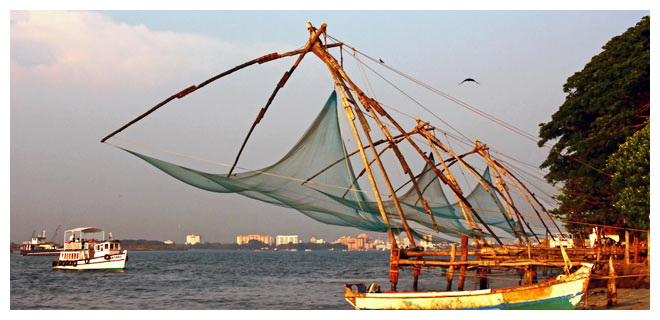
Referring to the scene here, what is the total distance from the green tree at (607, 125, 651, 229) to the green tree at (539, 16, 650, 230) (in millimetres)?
1795

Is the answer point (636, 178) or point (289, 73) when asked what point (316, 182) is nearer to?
point (289, 73)

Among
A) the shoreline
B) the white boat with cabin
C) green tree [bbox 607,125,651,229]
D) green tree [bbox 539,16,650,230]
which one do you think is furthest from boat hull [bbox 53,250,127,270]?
green tree [bbox 607,125,651,229]

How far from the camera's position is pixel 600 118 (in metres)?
24.4

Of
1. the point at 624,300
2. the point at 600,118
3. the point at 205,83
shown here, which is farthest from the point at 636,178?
the point at 205,83

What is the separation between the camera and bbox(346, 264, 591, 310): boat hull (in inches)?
549

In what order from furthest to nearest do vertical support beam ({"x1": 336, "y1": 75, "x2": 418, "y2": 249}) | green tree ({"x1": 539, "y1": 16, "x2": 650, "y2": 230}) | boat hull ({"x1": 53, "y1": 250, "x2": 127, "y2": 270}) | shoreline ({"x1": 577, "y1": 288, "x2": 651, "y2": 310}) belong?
boat hull ({"x1": 53, "y1": 250, "x2": 127, "y2": 270}) → green tree ({"x1": 539, "y1": 16, "x2": 650, "y2": 230}) → shoreline ({"x1": 577, "y1": 288, "x2": 651, "y2": 310}) → vertical support beam ({"x1": 336, "y1": 75, "x2": 418, "y2": 249})

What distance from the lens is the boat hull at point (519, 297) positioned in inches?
549

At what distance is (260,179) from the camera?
1502 cm

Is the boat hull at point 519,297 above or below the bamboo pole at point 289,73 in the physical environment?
below

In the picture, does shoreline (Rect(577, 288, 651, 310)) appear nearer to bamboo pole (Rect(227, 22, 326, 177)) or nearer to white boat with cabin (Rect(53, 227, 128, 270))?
bamboo pole (Rect(227, 22, 326, 177))

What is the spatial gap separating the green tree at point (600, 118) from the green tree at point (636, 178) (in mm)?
1795

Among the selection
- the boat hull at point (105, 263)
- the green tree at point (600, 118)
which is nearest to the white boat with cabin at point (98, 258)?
the boat hull at point (105, 263)

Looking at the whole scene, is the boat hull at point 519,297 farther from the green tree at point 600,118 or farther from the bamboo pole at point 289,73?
the green tree at point 600,118
